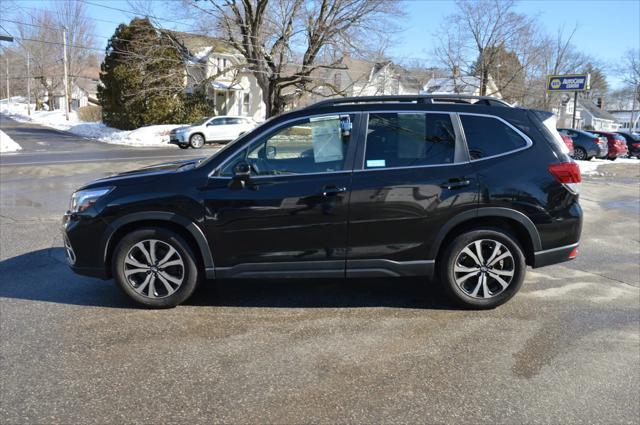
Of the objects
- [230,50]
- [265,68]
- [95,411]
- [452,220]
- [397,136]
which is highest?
[230,50]

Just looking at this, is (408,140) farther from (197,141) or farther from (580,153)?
(580,153)

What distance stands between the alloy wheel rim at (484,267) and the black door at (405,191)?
305 mm

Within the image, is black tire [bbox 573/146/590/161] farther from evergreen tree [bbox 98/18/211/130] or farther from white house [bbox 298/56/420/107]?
evergreen tree [bbox 98/18/211/130]

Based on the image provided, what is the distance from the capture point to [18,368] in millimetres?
3447

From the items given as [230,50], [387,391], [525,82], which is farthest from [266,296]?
[525,82]

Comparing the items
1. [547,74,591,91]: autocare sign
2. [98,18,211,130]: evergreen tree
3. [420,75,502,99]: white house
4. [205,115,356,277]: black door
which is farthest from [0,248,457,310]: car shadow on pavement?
[420,75,502,99]: white house

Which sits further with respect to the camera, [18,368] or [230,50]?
[230,50]

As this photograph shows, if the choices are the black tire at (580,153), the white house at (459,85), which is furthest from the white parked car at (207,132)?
the white house at (459,85)

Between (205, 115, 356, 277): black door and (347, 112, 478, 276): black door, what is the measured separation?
160 mm

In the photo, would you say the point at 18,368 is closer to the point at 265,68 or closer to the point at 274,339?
the point at 274,339

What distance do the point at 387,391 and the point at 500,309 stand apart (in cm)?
190

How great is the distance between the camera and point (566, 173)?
4500mm

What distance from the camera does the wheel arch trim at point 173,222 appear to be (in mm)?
4316

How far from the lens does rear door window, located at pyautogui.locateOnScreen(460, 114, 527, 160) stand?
14.7ft
